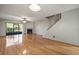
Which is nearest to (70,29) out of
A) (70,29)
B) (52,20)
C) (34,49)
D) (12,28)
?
(70,29)

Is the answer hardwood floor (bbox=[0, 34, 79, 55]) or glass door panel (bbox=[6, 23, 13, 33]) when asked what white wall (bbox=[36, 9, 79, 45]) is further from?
glass door panel (bbox=[6, 23, 13, 33])

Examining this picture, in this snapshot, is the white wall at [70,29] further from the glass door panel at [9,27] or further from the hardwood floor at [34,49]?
the glass door panel at [9,27]

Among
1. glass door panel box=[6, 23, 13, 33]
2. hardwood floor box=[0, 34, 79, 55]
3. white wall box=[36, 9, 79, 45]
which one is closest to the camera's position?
glass door panel box=[6, 23, 13, 33]

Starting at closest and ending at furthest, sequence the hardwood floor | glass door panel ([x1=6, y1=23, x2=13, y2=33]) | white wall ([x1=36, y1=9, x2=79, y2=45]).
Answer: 1. glass door panel ([x1=6, y1=23, x2=13, y2=33])
2. the hardwood floor
3. white wall ([x1=36, y1=9, x2=79, y2=45])

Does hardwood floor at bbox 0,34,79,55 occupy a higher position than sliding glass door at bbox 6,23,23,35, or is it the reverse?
sliding glass door at bbox 6,23,23,35

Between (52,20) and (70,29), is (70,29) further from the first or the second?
(52,20)

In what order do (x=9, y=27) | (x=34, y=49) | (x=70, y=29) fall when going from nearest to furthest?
(x=9, y=27) < (x=34, y=49) < (x=70, y=29)

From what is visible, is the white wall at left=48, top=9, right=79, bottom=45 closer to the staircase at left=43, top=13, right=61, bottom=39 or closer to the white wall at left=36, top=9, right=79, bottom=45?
the white wall at left=36, top=9, right=79, bottom=45

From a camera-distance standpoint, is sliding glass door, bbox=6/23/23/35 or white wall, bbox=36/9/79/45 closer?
sliding glass door, bbox=6/23/23/35

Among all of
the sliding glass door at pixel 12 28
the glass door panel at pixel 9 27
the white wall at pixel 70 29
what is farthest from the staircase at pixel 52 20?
the glass door panel at pixel 9 27

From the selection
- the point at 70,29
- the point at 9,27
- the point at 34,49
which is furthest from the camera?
the point at 70,29

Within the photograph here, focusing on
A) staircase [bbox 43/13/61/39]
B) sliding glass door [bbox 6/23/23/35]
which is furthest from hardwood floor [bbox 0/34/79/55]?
staircase [bbox 43/13/61/39]

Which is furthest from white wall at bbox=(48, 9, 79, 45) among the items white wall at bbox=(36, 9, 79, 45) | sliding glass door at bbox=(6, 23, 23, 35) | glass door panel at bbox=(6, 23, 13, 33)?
glass door panel at bbox=(6, 23, 13, 33)

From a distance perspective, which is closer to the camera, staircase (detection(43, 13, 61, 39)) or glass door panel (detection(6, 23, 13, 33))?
glass door panel (detection(6, 23, 13, 33))
